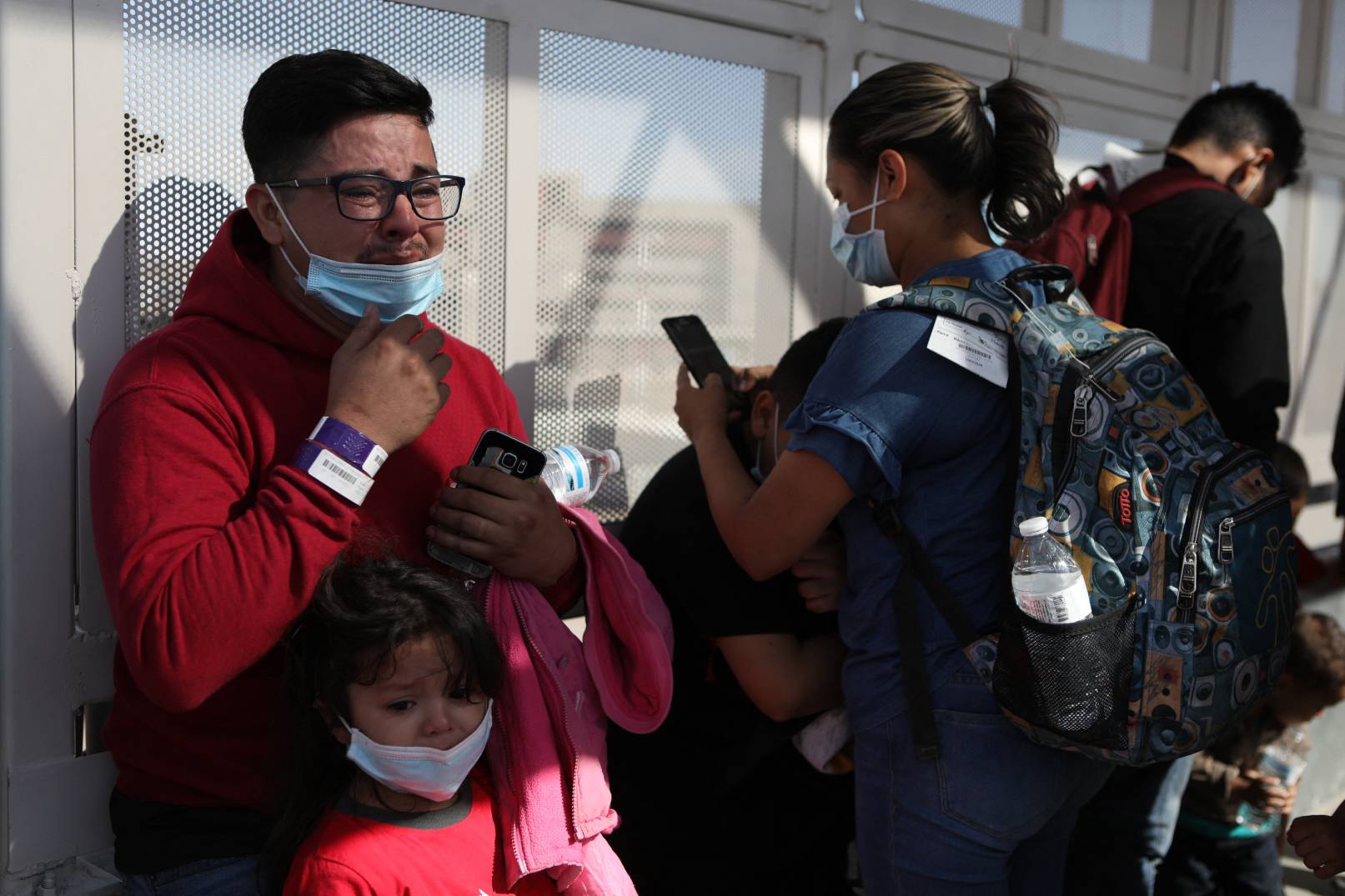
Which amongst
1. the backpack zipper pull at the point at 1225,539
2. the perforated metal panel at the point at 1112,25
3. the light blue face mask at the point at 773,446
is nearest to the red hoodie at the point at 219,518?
the light blue face mask at the point at 773,446

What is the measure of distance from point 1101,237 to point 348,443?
7.28 feet

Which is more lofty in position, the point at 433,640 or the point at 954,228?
the point at 954,228

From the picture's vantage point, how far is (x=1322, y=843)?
2.19 m

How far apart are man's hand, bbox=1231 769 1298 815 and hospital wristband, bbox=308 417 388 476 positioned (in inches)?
107

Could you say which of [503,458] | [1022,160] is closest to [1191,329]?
[1022,160]

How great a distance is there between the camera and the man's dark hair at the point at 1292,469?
396cm

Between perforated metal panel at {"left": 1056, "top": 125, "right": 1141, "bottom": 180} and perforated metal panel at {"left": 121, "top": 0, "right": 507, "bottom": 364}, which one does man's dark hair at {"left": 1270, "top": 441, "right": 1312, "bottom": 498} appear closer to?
perforated metal panel at {"left": 1056, "top": 125, "right": 1141, "bottom": 180}

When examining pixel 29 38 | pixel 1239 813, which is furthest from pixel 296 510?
pixel 1239 813

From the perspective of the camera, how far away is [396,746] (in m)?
1.78

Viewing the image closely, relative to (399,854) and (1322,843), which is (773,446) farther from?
(1322,843)

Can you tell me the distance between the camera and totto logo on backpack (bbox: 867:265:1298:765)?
1.91m

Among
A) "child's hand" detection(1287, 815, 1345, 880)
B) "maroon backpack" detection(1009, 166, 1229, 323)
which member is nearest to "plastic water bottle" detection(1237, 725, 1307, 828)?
"child's hand" detection(1287, 815, 1345, 880)

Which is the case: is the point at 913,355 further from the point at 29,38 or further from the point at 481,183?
the point at 29,38

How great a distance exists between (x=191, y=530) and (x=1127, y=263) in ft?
8.12
